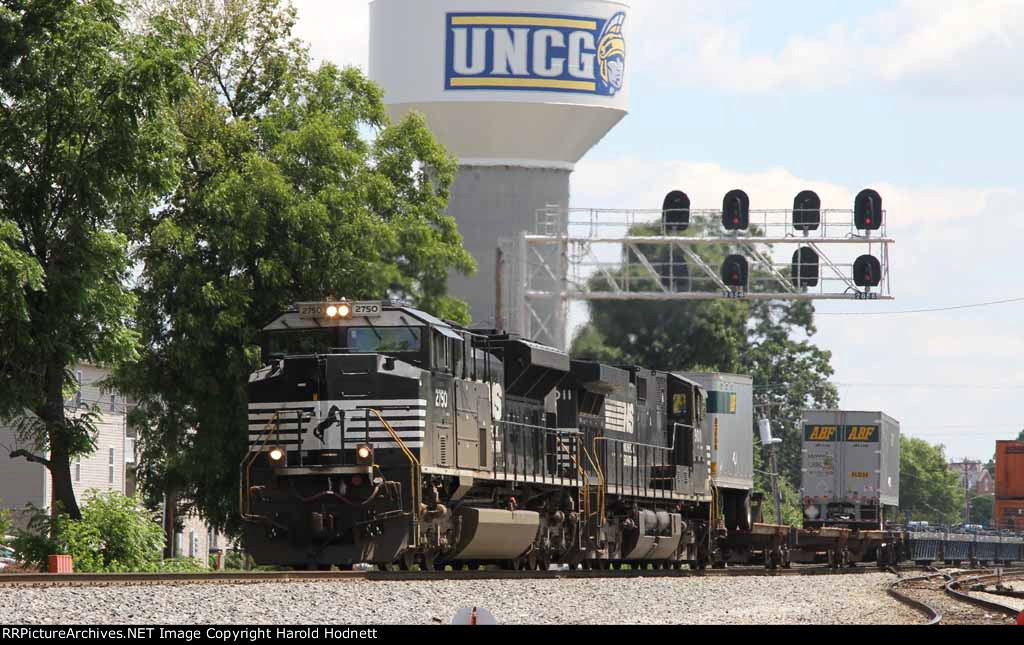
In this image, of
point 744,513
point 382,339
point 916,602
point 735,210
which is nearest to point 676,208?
point 735,210

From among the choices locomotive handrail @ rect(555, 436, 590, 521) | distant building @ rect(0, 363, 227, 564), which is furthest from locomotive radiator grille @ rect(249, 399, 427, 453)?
distant building @ rect(0, 363, 227, 564)

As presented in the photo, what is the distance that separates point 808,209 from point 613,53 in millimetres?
14707

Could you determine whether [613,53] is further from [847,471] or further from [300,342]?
[300,342]

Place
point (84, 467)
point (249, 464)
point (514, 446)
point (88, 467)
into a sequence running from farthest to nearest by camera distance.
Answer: point (88, 467), point (84, 467), point (514, 446), point (249, 464)

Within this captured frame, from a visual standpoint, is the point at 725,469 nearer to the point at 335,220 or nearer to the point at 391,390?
the point at 335,220

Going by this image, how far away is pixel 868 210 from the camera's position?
39.0 meters

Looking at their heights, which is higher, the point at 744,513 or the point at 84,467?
the point at 84,467

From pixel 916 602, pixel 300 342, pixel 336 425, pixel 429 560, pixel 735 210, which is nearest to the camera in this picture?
pixel 916 602

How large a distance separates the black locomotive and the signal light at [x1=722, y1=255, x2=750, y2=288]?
12.9m

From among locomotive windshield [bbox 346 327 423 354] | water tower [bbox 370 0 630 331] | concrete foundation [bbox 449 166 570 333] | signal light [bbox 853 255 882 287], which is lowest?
locomotive windshield [bbox 346 327 423 354]

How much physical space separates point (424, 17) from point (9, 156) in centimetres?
2767

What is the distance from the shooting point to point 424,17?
5166 centimetres

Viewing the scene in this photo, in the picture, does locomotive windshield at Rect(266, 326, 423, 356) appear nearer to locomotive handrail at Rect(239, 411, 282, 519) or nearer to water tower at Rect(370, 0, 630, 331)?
locomotive handrail at Rect(239, 411, 282, 519)

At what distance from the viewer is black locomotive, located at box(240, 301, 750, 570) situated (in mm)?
21172
